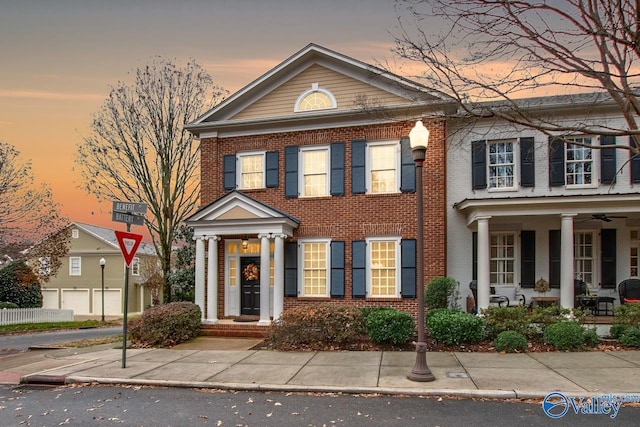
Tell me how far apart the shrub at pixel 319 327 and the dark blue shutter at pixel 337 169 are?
4.32 m

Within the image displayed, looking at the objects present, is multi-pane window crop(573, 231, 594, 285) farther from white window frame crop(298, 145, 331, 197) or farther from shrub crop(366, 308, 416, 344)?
white window frame crop(298, 145, 331, 197)

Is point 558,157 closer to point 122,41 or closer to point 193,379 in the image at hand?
point 193,379

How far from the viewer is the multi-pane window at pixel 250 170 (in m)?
15.0

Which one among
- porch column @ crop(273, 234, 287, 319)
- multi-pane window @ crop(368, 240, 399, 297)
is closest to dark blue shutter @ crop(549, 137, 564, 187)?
multi-pane window @ crop(368, 240, 399, 297)

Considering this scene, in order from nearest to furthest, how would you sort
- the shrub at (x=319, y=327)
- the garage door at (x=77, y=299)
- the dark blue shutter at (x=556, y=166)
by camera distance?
the shrub at (x=319, y=327)
the dark blue shutter at (x=556, y=166)
the garage door at (x=77, y=299)

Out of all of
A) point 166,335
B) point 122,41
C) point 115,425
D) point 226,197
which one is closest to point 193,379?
point 115,425

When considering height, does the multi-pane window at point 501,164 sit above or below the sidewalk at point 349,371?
above

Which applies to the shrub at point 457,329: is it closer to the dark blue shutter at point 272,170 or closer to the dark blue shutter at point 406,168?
the dark blue shutter at point 406,168

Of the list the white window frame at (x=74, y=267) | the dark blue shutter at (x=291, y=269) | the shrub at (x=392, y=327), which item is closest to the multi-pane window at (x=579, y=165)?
the shrub at (x=392, y=327)

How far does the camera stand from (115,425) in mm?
6051

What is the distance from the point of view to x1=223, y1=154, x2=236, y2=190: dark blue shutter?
15.1m

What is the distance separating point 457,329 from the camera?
33.8 ft

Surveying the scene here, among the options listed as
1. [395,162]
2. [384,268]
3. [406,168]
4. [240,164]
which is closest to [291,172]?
[240,164]

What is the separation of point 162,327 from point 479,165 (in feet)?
33.8
